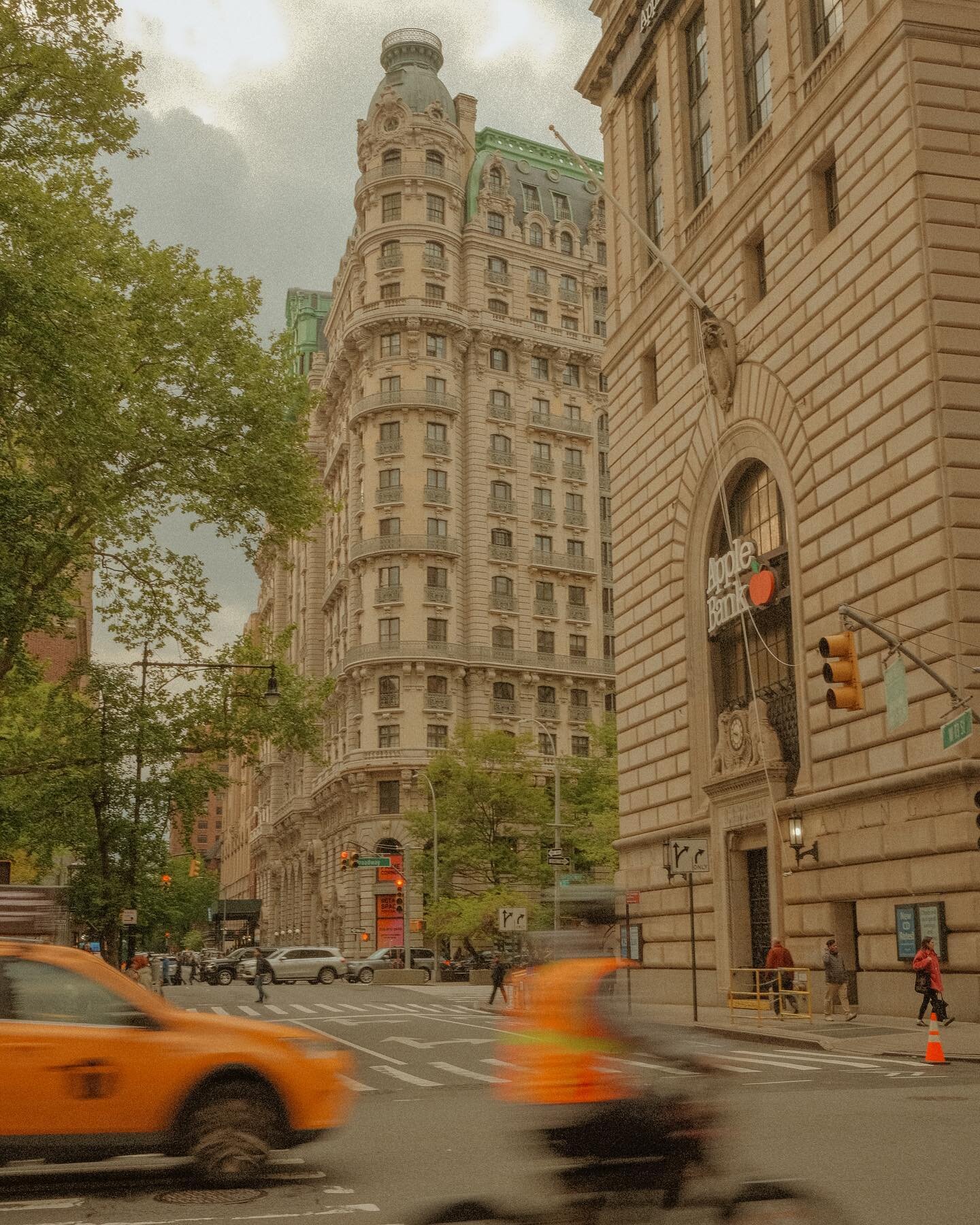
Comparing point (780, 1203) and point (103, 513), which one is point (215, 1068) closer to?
point (780, 1203)

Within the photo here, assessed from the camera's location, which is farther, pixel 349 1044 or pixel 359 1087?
pixel 349 1044

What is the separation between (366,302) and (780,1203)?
78872 millimetres

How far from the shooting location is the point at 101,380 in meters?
24.7

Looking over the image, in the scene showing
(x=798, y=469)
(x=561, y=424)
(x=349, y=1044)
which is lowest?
(x=349, y=1044)

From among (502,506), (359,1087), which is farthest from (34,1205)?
(502,506)

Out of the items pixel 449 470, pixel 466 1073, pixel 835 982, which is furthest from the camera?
pixel 449 470

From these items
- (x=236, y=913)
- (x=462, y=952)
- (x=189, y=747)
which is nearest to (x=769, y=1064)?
(x=189, y=747)

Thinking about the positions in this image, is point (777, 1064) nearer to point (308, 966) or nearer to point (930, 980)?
point (930, 980)

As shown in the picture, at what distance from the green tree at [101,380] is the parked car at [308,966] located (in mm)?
25805

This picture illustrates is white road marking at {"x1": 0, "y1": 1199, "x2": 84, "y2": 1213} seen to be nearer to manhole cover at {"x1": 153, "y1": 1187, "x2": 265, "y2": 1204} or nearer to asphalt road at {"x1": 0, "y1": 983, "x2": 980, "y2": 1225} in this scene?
asphalt road at {"x1": 0, "y1": 983, "x2": 980, "y2": 1225}

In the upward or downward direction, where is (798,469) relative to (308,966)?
upward

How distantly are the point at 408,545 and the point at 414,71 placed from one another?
3170cm

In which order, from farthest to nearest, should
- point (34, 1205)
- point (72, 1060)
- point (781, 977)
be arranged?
point (781, 977)
point (72, 1060)
point (34, 1205)

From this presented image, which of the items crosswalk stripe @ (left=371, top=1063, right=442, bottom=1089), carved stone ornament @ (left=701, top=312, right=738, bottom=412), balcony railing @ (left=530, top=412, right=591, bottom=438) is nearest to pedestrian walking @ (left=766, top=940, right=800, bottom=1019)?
crosswalk stripe @ (left=371, top=1063, right=442, bottom=1089)
